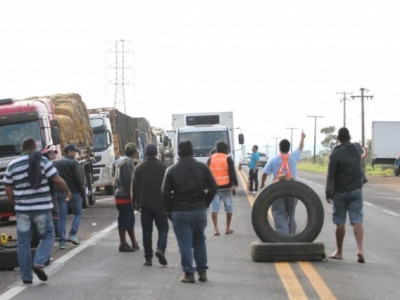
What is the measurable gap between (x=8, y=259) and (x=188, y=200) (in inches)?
126

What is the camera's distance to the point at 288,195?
441 inches

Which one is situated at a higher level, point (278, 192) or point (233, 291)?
point (278, 192)

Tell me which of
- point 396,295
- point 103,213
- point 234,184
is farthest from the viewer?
point 103,213

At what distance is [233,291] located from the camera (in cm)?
863

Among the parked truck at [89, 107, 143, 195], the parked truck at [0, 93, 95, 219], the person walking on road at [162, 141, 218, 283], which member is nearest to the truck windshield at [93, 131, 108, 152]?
the parked truck at [89, 107, 143, 195]

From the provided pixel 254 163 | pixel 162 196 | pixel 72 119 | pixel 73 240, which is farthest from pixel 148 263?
pixel 254 163

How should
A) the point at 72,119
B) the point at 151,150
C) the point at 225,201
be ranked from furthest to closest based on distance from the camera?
the point at 72,119, the point at 225,201, the point at 151,150

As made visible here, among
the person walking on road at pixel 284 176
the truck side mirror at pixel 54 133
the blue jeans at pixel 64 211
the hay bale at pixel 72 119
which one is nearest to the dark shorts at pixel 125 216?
the blue jeans at pixel 64 211

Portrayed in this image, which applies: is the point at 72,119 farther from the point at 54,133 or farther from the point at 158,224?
the point at 158,224

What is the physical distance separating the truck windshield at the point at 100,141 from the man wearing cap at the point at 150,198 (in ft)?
59.3

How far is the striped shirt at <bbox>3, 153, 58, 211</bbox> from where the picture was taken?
953 cm

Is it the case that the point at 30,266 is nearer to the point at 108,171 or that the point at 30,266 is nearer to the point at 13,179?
the point at 13,179

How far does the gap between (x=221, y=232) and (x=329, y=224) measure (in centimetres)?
288

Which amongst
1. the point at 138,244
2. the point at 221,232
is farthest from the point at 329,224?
the point at 138,244
